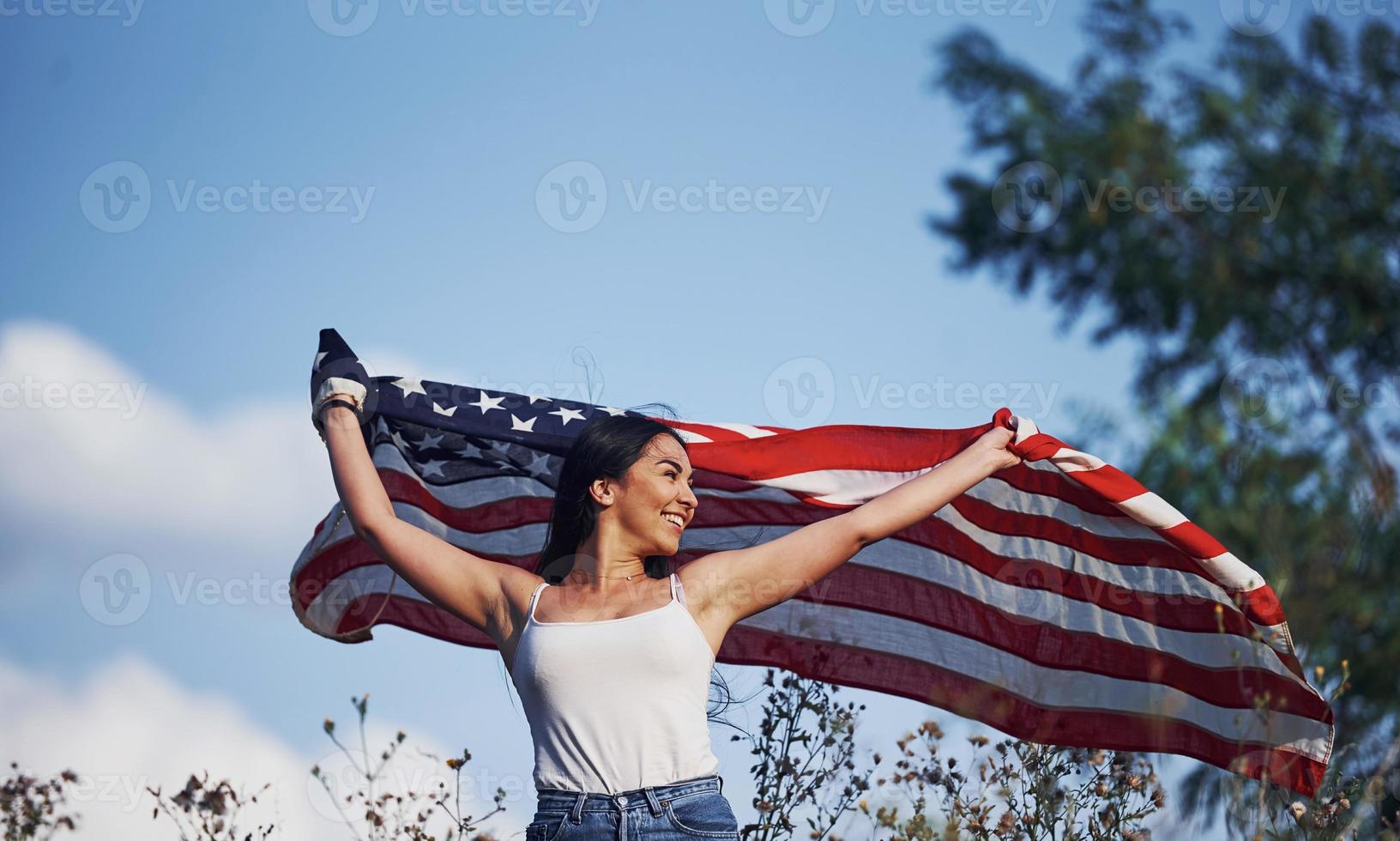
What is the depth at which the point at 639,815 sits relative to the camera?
4004mm

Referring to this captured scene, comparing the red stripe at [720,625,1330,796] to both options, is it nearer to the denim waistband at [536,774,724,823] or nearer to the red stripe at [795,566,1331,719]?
the red stripe at [795,566,1331,719]

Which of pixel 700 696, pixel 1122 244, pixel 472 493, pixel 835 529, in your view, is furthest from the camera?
pixel 1122 244

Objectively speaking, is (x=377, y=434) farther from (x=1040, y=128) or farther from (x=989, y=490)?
(x=1040, y=128)

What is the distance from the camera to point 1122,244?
14172 millimetres

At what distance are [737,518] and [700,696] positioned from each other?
6.95 feet

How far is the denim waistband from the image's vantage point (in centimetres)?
403

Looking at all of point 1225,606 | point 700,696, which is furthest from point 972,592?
point 700,696

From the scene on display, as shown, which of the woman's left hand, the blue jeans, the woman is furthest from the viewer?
the woman's left hand

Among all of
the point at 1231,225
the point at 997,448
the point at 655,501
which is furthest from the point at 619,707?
the point at 1231,225

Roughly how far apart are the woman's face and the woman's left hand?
1.11m

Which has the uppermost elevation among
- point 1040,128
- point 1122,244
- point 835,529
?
point 1040,128

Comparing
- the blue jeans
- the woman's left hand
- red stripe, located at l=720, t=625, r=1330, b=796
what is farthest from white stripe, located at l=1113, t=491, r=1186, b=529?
the blue jeans

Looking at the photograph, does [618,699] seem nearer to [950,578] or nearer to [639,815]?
[639,815]

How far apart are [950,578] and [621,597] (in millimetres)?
2074
